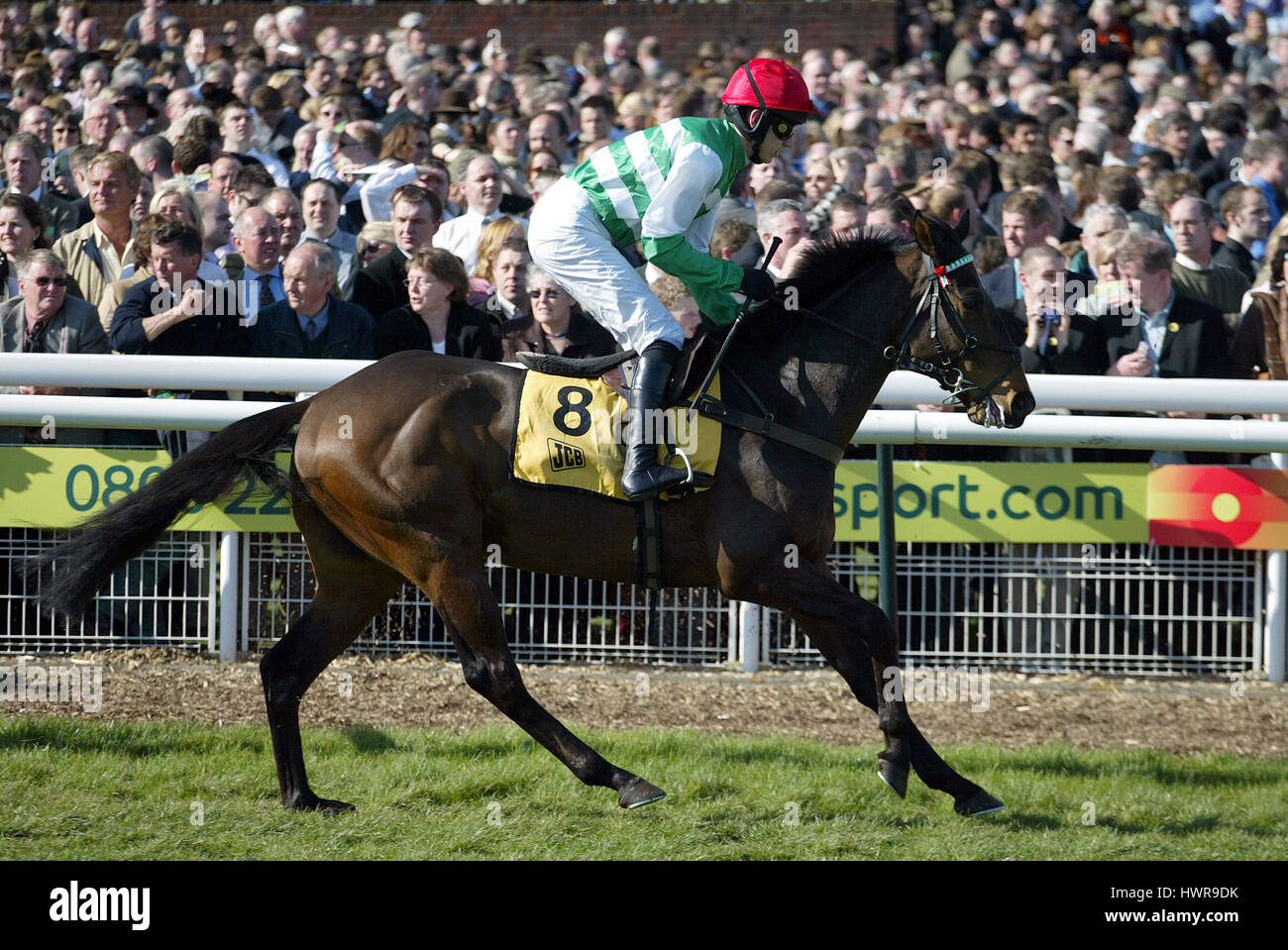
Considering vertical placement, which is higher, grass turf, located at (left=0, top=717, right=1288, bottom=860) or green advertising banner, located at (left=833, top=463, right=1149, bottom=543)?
green advertising banner, located at (left=833, top=463, right=1149, bottom=543)

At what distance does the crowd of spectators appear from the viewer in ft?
20.2

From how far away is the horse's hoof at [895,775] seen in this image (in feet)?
13.9

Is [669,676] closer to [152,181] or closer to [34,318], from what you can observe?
[34,318]

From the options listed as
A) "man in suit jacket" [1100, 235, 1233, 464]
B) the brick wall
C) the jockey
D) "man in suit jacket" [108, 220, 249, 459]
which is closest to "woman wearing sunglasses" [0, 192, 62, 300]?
"man in suit jacket" [108, 220, 249, 459]

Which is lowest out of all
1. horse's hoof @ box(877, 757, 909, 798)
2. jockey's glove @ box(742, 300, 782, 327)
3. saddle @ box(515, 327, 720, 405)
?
horse's hoof @ box(877, 757, 909, 798)

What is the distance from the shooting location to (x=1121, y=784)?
4.75 meters

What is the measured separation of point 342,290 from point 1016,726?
386 cm

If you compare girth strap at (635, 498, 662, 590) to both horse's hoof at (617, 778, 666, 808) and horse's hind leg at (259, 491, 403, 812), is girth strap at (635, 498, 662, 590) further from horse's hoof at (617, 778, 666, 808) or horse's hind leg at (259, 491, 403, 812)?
horse's hind leg at (259, 491, 403, 812)

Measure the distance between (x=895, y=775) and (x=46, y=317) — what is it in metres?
3.97

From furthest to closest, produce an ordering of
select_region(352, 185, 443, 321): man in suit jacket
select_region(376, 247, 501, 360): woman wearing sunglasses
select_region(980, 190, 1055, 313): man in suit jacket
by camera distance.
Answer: select_region(980, 190, 1055, 313): man in suit jacket → select_region(352, 185, 443, 321): man in suit jacket → select_region(376, 247, 501, 360): woman wearing sunglasses

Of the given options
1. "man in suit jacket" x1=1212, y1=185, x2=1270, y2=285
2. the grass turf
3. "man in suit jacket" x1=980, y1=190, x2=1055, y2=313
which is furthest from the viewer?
"man in suit jacket" x1=1212, y1=185, x2=1270, y2=285

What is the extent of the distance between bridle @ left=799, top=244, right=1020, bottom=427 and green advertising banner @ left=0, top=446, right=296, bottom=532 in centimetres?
239

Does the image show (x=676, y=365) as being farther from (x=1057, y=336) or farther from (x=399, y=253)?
(x=399, y=253)
